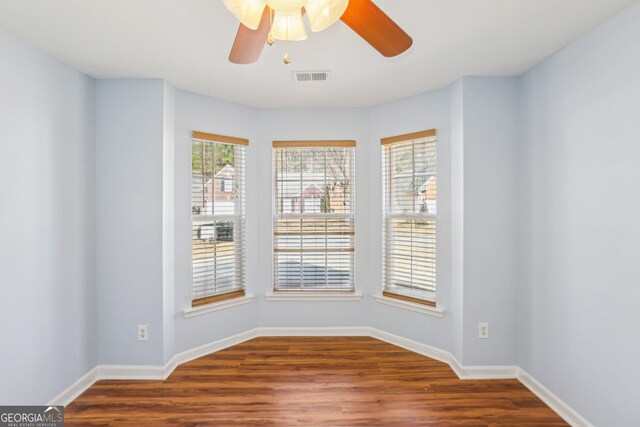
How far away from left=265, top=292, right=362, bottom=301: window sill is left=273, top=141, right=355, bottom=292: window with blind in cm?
6

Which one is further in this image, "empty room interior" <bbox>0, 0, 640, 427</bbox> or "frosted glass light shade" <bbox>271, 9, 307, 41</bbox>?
"empty room interior" <bbox>0, 0, 640, 427</bbox>

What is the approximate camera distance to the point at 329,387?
2668 mm

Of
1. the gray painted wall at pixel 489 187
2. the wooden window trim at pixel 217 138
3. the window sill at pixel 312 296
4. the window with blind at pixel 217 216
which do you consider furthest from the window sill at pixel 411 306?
the wooden window trim at pixel 217 138

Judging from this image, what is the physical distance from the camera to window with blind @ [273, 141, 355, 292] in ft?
12.0

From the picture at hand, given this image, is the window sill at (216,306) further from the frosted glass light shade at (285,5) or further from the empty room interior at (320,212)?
the frosted glass light shade at (285,5)

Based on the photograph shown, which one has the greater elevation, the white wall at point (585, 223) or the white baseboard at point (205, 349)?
the white wall at point (585, 223)

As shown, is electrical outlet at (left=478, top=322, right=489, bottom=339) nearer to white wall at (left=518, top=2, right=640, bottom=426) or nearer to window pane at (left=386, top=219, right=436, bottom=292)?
white wall at (left=518, top=2, right=640, bottom=426)

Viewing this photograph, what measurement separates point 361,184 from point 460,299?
1.48 meters

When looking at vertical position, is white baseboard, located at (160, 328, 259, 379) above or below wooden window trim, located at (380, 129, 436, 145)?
below

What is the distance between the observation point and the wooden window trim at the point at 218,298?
3191 mm

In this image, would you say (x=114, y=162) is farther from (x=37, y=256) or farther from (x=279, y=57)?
(x=279, y=57)

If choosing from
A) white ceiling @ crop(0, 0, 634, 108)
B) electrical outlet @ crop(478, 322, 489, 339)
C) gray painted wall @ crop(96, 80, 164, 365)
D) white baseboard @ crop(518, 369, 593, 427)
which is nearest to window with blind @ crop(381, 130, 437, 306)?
electrical outlet @ crop(478, 322, 489, 339)

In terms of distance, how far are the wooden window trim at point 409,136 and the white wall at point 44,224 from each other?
8.63ft

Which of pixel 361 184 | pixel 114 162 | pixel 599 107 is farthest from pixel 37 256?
pixel 599 107
